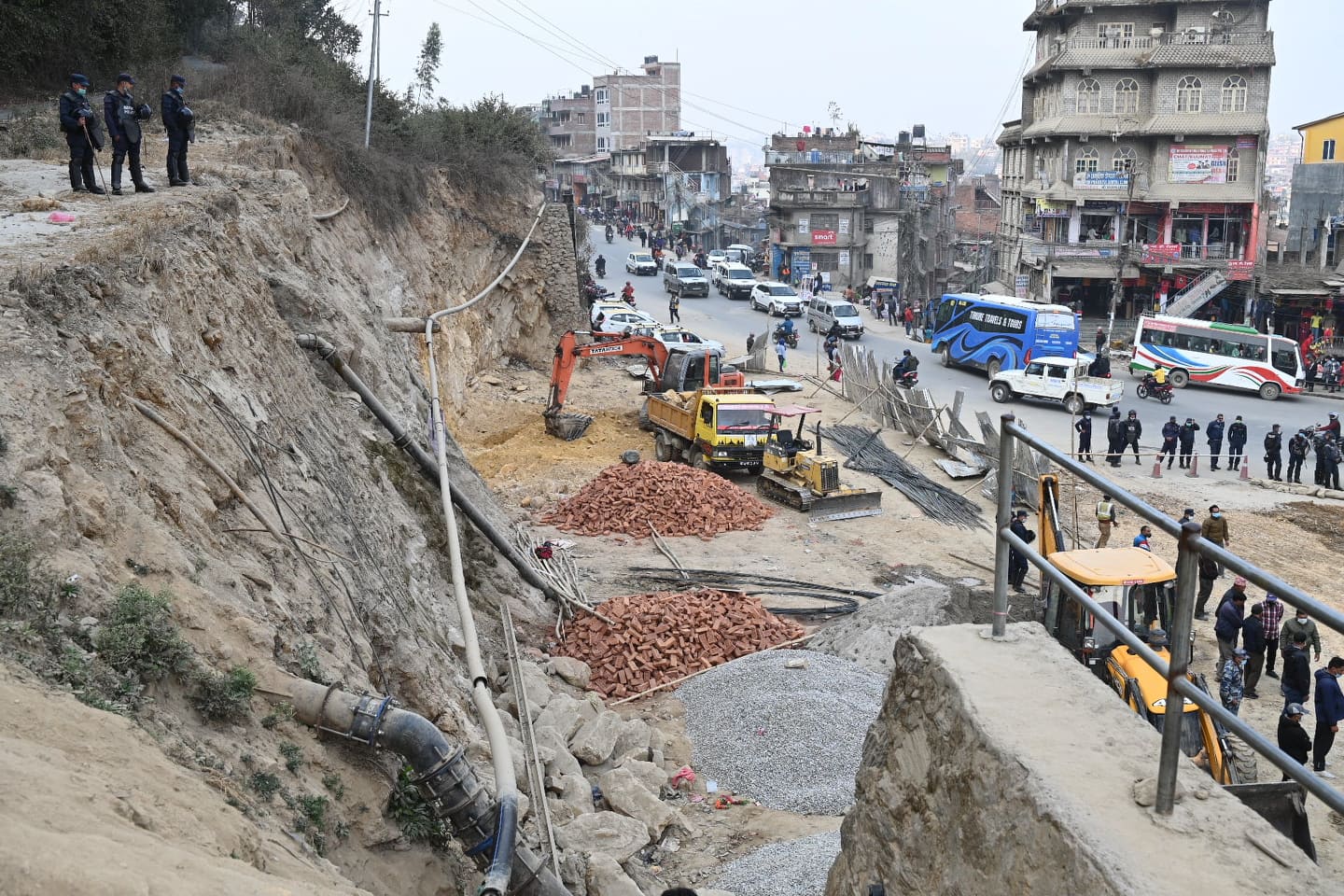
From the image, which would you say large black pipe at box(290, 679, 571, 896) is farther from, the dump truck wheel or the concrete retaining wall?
the dump truck wheel

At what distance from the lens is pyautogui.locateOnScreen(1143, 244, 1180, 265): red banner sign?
48281mm

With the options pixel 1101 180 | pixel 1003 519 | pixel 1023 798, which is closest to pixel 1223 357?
pixel 1101 180

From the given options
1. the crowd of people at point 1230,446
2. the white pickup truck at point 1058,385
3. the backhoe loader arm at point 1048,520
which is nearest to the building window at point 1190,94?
the white pickup truck at point 1058,385

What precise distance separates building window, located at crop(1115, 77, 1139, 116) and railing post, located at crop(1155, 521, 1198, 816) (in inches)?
2045

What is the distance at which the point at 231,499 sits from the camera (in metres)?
8.76

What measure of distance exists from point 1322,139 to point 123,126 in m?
46.4

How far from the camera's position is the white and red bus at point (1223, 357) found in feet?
117

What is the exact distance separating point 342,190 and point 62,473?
822 inches

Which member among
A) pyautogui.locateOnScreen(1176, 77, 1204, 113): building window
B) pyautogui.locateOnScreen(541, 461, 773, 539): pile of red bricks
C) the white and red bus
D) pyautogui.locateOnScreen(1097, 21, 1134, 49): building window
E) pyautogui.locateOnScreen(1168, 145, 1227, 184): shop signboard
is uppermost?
pyautogui.locateOnScreen(1097, 21, 1134, 49): building window

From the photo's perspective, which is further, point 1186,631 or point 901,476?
point 901,476

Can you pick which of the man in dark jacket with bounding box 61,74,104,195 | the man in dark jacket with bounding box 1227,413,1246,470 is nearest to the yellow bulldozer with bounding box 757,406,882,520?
the man in dark jacket with bounding box 1227,413,1246,470

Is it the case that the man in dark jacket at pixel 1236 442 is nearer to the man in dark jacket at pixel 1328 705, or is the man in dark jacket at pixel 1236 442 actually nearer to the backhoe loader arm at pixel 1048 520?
the backhoe loader arm at pixel 1048 520

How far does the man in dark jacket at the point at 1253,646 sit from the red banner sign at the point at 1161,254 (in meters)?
38.1

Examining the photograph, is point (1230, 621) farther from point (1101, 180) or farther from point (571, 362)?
point (1101, 180)
